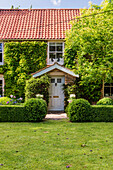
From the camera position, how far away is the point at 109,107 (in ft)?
35.3

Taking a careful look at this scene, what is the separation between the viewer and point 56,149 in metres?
5.71

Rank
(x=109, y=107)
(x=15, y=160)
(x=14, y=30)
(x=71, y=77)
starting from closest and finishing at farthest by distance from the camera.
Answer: (x=15, y=160) < (x=109, y=107) < (x=71, y=77) < (x=14, y=30)

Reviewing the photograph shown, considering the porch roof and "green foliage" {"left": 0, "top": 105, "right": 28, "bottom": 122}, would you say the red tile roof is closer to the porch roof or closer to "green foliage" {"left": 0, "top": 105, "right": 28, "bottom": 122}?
the porch roof

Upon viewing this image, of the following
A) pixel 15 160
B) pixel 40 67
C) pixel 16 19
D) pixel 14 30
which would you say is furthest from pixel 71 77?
Result: pixel 15 160

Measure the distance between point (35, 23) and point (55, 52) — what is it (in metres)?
3.73

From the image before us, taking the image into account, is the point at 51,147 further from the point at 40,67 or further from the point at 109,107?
the point at 40,67

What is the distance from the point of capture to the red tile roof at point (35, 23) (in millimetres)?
17280

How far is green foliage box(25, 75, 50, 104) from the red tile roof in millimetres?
3749

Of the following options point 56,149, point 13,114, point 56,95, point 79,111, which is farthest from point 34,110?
point 56,95

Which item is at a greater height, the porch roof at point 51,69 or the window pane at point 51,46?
the window pane at point 51,46

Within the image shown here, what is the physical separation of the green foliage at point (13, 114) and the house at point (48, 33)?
4.73 m

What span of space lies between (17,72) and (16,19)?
5.61 meters

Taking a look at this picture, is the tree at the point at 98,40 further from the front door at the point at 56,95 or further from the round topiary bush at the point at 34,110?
the round topiary bush at the point at 34,110

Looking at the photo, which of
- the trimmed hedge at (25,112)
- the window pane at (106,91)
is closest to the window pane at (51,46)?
the window pane at (106,91)
